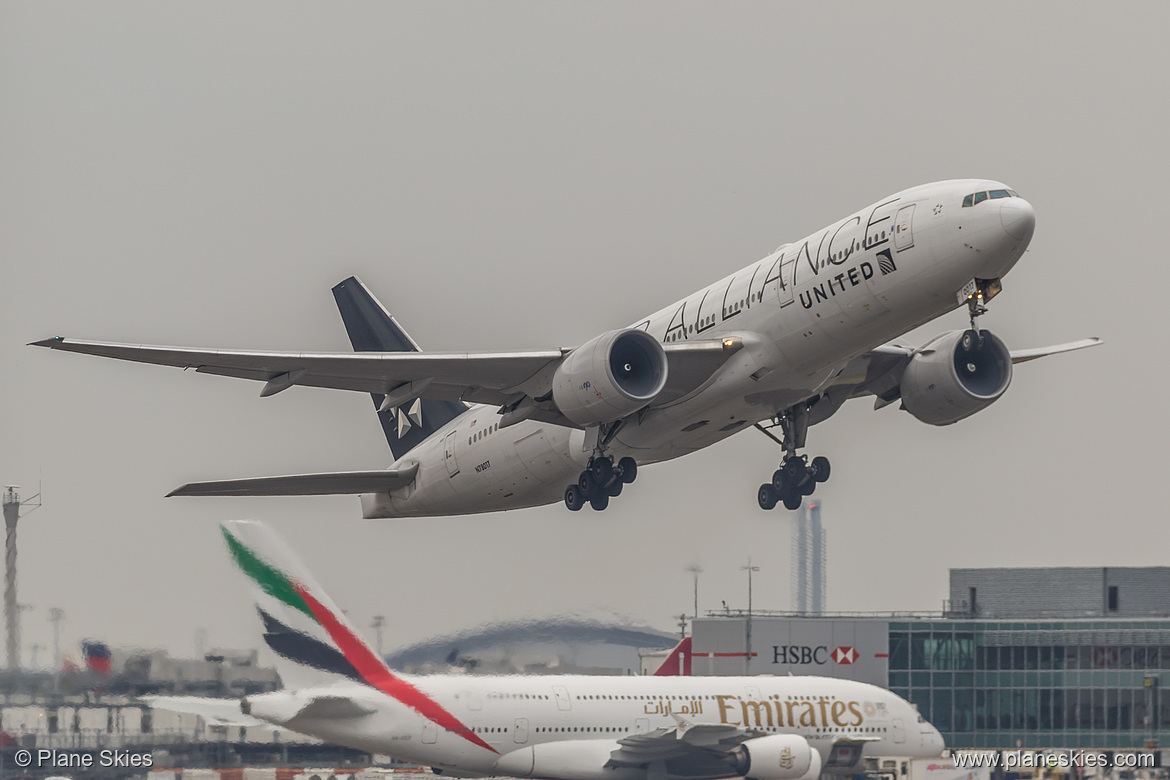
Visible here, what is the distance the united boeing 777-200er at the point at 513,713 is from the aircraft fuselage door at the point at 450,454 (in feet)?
14.5

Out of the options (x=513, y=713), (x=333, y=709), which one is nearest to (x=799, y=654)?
(x=513, y=713)

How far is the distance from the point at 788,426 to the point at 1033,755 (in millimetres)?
22111

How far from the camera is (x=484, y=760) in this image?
35.1 m

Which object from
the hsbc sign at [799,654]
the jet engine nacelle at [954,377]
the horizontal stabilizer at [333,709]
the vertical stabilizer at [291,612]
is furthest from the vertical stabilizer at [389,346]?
the hsbc sign at [799,654]

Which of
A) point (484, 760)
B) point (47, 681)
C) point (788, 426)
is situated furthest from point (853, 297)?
point (47, 681)

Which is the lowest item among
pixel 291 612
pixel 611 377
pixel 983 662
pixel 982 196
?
pixel 983 662

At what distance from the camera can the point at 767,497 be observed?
3325cm

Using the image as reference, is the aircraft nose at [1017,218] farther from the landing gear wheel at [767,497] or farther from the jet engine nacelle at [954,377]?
the landing gear wheel at [767,497]

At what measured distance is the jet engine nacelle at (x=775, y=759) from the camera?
121 ft

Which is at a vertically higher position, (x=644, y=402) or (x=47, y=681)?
(x=644, y=402)

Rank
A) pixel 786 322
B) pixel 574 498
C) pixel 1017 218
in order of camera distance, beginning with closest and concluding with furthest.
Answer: pixel 1017 218 < pixel 786 322 < pixel 574 498

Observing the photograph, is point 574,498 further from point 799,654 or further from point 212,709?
point 799,654

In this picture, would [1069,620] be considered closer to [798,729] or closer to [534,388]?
[798,729]

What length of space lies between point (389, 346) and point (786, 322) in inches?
588
